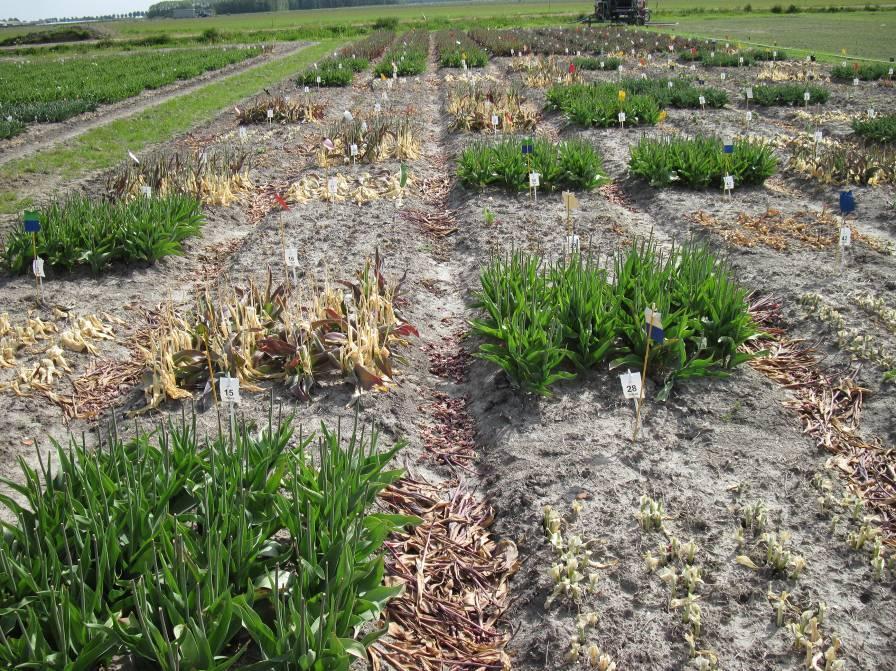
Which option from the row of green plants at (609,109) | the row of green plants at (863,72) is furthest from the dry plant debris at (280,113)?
the row of green plants at (863,72)

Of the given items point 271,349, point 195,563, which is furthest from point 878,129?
point 195,563

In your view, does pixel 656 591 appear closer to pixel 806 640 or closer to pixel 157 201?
pixel 806 640

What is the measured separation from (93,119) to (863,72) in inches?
749

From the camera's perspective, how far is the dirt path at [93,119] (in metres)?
13.2

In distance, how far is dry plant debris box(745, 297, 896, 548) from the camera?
3.58 m

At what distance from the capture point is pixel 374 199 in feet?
28.9

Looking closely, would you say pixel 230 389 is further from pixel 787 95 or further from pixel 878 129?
pixel 787 95

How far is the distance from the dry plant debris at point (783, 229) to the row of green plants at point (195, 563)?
17.6ft

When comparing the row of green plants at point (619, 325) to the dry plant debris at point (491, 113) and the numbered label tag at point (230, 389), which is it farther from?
the dry plant debris at point (491, 113)

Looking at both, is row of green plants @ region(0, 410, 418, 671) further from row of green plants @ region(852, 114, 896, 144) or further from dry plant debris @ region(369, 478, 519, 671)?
row of green plants @ region(852, 114, 896, 144)

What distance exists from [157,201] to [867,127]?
1031cm

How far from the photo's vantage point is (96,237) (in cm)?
645

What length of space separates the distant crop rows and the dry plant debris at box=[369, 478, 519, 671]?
45.6 feet

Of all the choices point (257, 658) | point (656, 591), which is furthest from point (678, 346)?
point (257, 658)
